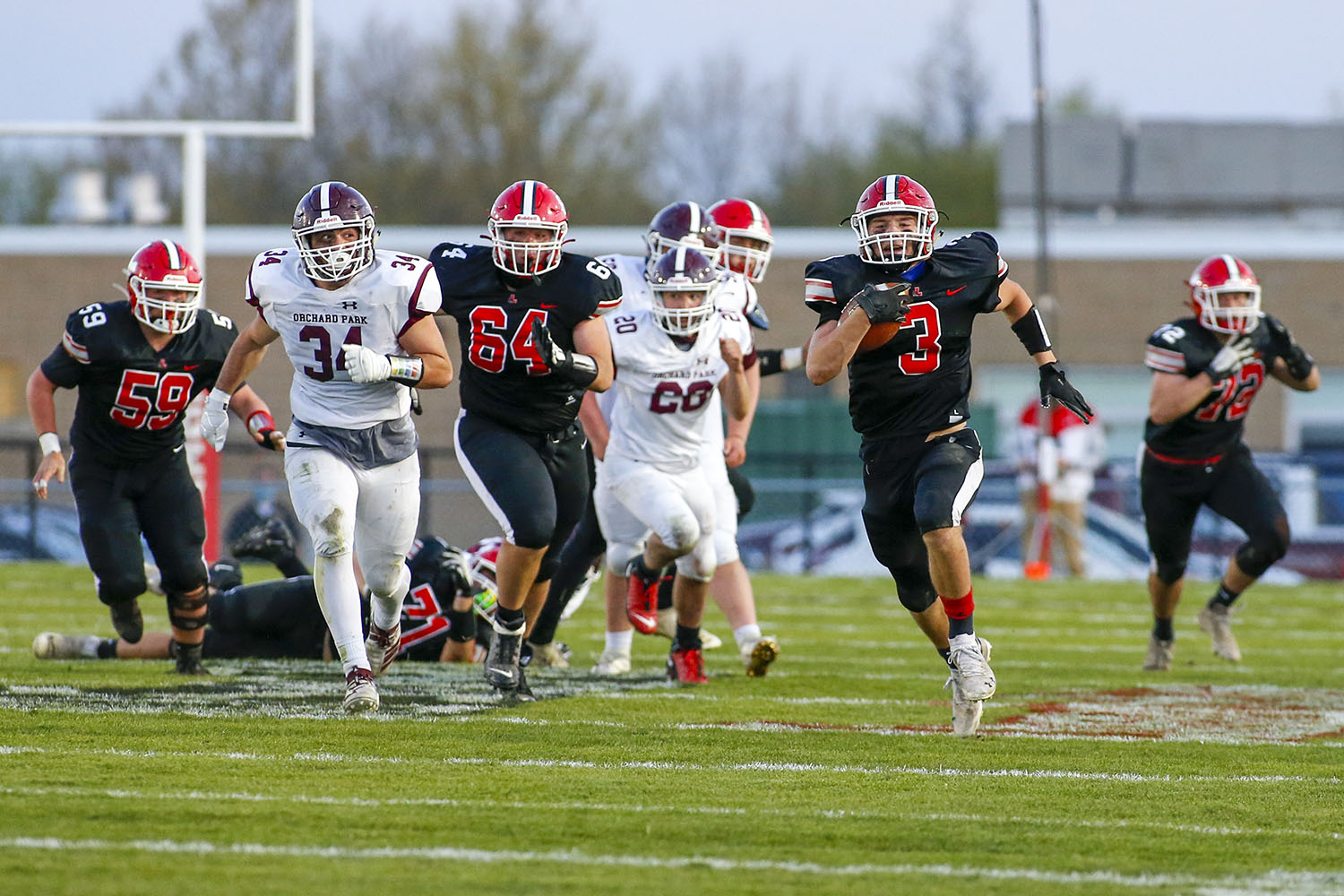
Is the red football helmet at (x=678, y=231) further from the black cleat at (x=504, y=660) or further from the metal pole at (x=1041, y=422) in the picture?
the metal pole at (x=1041, y=422)

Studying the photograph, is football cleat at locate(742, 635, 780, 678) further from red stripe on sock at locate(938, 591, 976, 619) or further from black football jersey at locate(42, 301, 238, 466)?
black football jersey at locate(42, 301, 238, 466)

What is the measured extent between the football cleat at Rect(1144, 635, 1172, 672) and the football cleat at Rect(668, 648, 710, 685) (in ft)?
7.74

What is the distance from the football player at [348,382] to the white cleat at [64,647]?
175 cm

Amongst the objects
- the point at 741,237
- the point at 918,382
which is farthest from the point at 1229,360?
the point at 918,382

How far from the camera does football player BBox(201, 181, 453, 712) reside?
538cm

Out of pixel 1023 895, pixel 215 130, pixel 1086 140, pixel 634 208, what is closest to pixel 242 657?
pixel 1023 895

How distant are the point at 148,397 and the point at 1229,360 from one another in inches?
179

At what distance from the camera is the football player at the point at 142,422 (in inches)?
244

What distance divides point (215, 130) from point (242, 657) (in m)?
5.94

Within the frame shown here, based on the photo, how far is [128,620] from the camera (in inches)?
262

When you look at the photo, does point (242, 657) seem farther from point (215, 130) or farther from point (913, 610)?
point (215, 130)

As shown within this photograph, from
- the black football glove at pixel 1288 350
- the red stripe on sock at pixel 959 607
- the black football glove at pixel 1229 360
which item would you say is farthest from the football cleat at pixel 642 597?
the black football glove at pixel 1288 350

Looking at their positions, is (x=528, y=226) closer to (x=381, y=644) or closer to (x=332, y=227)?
(x=332, y=227)

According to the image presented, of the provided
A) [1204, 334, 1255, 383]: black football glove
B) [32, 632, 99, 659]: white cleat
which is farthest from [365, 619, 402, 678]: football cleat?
[1204, 334, 1255, 383]: black football glove
